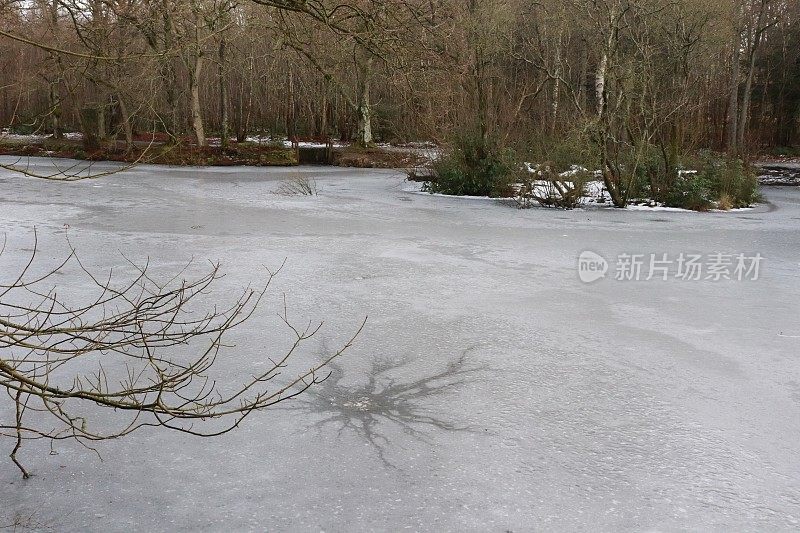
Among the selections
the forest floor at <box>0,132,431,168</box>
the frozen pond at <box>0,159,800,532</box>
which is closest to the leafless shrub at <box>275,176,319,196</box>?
the frozen pond at <box>0,159,800,532</box>

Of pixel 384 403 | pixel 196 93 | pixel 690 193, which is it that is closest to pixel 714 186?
pixel 690 193

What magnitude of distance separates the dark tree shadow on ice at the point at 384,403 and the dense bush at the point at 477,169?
37.4 ft

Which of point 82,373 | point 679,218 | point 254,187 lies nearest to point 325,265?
point 82,373

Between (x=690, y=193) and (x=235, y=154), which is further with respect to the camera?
(x=235, y=154)

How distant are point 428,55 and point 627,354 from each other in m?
2.59

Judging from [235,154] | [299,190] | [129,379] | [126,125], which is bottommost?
[129,379]

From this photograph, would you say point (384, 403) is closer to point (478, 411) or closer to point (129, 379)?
point (478, 411)

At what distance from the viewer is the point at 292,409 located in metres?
4.54

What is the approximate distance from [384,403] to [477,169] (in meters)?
12.6

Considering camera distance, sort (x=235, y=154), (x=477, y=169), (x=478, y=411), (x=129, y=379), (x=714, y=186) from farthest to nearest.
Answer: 1. (x=235, y=154)
2. (x=477, y=169)
3. (x=714, y=186)
4. (x=129, y=379)
5. (x=478, y=411)

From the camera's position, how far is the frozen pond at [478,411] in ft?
11.2

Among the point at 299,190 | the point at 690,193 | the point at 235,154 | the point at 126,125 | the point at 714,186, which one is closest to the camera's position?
the point at 126,125

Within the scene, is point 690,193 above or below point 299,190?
above

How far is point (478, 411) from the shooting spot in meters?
4.55
